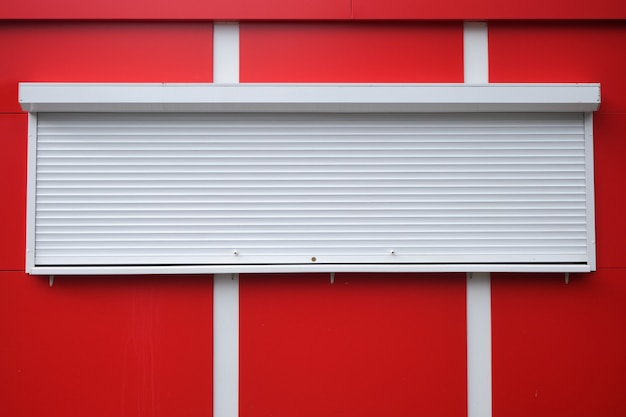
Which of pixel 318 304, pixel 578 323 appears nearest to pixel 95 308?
pixel 318 304

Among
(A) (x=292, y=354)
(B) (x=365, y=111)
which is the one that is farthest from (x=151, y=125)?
(A) (x=292, y=354)

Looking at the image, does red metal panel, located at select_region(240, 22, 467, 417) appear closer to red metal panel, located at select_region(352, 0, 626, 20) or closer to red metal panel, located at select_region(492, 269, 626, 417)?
red metal panel, located at select_region(492, 269, 626, 417)

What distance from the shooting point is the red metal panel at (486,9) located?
10.8 ft

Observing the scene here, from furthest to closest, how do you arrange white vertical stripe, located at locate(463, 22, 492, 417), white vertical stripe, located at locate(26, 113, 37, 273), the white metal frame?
white vertical stripe, located at locate(463, 22, 492, 417) < white vertical stripe, located at locate(26, 113, 37, 273) < the white metal frame

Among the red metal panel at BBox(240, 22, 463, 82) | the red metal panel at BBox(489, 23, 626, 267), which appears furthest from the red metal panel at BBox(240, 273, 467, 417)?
the red metal panel at BBox(240, 22, 463, 82)

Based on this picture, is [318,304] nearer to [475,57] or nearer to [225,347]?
[225,347]

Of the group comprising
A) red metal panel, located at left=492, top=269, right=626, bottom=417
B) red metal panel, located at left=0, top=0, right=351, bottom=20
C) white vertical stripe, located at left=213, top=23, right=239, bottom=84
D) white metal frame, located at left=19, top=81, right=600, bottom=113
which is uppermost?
red metal panel, located at left=0, top=0, right=351, bottom=20

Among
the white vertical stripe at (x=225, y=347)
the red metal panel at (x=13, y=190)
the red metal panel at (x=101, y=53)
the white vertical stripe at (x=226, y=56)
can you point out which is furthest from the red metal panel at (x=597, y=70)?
the red metal panel at (x=13, y=190)

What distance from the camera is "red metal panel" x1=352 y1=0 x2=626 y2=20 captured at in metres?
3.28

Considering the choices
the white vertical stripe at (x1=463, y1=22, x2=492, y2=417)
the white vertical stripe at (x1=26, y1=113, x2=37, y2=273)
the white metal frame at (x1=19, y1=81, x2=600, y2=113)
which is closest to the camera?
the white metal frame at (x1=19, y1=81, x2=600, y2=113)

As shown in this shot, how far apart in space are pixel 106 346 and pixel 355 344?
183 cm

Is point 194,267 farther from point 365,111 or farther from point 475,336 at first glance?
point 475,336

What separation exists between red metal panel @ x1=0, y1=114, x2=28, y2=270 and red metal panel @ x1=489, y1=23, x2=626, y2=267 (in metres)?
3.52

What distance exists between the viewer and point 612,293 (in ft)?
10.8
